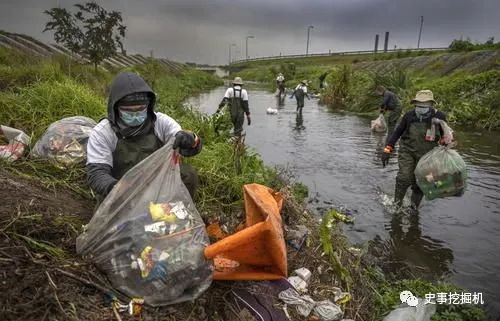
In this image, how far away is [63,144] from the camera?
4.03 metres

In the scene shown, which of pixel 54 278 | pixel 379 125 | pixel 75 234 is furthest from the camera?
pixel 379 125

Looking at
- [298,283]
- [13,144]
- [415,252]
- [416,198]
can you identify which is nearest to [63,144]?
[13,144]

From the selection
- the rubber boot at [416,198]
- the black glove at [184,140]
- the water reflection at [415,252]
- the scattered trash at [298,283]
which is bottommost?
the water reflection at [415,252]

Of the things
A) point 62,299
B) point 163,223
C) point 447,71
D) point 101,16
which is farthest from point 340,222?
point 447,71

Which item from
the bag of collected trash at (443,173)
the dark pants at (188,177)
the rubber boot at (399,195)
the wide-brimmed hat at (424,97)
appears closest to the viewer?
the dark pants at (188,177)

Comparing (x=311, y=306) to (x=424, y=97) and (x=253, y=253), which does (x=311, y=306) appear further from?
(x=424, y=97)

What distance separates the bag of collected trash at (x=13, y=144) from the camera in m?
3.86

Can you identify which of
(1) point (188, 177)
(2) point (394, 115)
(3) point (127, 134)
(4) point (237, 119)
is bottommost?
(4) point (237, 119)

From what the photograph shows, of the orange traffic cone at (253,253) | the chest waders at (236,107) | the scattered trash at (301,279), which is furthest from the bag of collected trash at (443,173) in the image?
the chest waders at (236,107)

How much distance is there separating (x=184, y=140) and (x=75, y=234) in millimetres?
994

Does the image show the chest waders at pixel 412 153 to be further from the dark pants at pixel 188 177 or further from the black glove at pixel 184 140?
the black glove at pixel 184 140

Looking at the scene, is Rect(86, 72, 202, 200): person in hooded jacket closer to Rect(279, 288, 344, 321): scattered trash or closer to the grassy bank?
the grassy bank

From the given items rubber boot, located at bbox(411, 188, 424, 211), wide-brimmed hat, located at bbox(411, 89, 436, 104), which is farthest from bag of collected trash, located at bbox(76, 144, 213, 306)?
rubber boot, located at bbox(411, 188, 424, 211)

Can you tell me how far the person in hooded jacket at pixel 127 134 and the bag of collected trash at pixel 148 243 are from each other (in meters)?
0.37
